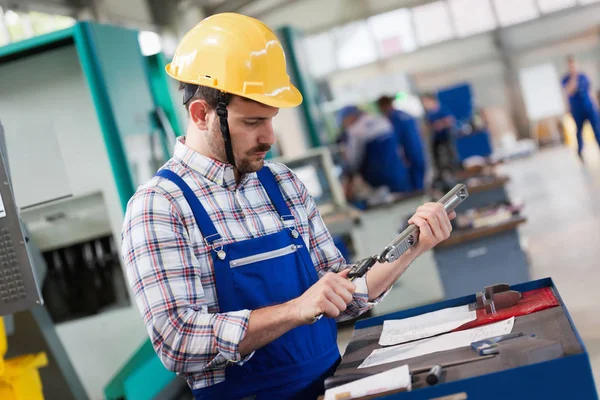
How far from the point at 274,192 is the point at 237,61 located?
1.14 feet

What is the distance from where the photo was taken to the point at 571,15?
64.7 ft

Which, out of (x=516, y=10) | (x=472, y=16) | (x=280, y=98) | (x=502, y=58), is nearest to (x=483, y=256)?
(x=280, y=98)

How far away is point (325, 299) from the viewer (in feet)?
5.15

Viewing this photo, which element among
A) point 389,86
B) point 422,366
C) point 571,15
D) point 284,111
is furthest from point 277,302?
point 571,15

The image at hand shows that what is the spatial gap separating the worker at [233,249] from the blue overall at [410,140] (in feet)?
24.5

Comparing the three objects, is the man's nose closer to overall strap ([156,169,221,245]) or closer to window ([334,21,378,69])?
overall strap ([156,169,221,245])

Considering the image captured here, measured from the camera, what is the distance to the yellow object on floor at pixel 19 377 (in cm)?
250

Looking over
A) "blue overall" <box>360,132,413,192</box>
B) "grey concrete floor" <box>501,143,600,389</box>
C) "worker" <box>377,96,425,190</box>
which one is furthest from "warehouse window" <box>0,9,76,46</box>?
"grey concrete floor" <box>501,143,600,389</box>

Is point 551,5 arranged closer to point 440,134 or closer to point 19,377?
point 440,134

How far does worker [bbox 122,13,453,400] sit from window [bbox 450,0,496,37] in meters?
18.8

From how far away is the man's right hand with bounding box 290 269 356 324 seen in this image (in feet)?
5.15

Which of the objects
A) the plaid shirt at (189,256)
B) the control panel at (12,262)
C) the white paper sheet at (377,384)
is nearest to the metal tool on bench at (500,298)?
the plaid shirt at (189,256)

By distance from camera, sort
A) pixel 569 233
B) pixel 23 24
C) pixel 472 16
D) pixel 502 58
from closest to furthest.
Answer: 1. pixel 569 233
2. pixel 23 24
3. pixel 472 16
4. pixel 502 58

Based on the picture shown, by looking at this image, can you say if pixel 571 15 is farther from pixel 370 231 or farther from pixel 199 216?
pixel 199 216
